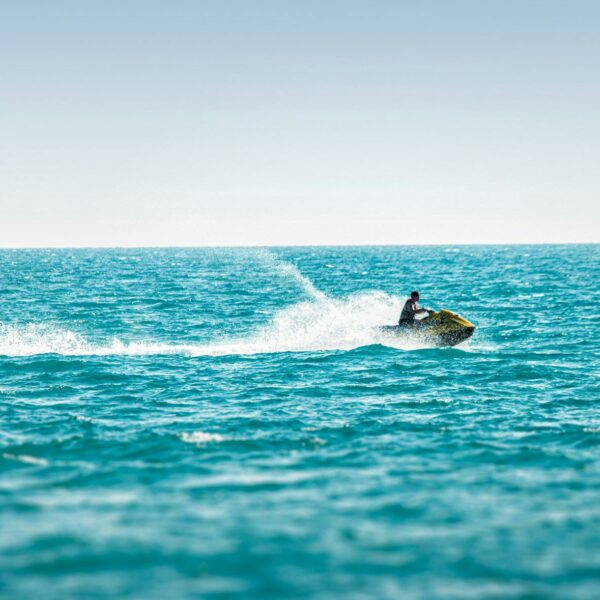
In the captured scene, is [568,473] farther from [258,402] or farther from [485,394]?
[258,402]

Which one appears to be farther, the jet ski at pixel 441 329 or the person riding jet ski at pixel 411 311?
the person riding jet ski at pixel 411 311

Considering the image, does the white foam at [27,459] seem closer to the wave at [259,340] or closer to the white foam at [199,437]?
the white foam at [199,437]

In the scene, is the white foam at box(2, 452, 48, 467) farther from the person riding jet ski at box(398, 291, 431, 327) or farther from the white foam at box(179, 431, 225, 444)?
the person riding jet ski at box(398, 291, 431, 327)

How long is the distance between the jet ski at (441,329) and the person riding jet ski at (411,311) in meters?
0.04

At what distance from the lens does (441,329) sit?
2406 cm

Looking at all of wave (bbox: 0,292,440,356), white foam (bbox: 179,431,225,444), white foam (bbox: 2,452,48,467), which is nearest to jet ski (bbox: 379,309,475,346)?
wave (bbox: 0,292,440,356)

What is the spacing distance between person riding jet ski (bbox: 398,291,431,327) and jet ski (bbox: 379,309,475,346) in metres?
0.04

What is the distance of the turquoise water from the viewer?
7.64 m

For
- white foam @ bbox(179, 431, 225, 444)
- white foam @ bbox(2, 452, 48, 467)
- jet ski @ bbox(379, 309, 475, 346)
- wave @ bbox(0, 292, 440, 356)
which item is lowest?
white foam @ bbox(2, 452, 48, 467)

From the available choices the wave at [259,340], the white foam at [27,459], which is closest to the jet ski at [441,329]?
the wave at [259,340]

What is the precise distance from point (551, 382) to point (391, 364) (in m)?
5.10

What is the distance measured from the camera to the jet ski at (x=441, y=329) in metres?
23.9

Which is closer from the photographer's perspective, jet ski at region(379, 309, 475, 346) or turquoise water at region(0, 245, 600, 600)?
turquoise water at region(0, 245, 600, 600)

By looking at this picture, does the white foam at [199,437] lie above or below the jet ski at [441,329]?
below
